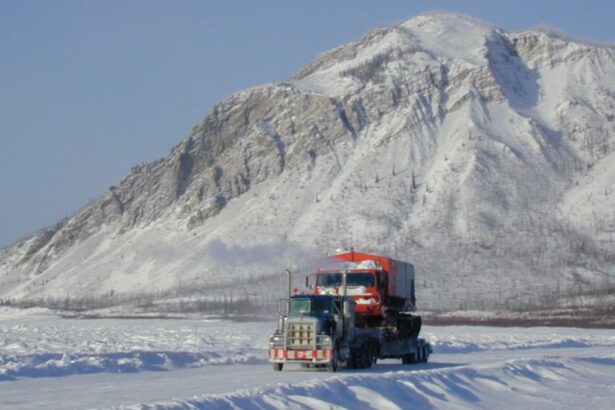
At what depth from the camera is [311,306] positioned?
35.8 metres

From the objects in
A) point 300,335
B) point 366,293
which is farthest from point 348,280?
point 300,335

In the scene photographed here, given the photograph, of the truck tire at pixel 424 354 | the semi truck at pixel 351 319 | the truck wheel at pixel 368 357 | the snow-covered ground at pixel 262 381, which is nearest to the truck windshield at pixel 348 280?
the semi truck at pixel 351 319

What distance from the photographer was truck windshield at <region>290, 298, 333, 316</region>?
3568cm

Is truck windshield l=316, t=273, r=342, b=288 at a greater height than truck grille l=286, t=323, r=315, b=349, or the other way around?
truck windshield l=316, t=273, r=342, b=288

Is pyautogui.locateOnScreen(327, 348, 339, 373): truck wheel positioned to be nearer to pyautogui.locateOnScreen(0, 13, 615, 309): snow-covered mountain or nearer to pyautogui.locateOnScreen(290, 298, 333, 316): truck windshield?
pyautogui.locateOnScreen(290, 298, 333, 316): truck windshield

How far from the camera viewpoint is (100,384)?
3069cm

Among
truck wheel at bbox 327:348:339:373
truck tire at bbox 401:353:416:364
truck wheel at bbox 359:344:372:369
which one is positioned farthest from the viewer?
truck tire at bbox 401:353:416:364

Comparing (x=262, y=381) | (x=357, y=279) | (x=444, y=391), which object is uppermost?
(x=357, y=279)

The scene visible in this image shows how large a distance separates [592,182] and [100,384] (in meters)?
136

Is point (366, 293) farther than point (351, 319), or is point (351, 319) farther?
point (366, 293)

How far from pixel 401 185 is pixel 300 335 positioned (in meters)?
123

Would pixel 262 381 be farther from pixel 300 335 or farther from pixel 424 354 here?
pixel 424 354

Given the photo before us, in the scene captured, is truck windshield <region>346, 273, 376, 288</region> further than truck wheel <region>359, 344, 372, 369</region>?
Yes

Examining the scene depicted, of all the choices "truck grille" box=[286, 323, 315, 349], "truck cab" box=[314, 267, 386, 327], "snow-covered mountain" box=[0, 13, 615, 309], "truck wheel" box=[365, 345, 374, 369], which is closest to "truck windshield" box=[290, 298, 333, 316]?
"truck grille" box=[286, 323, 315, 349]
